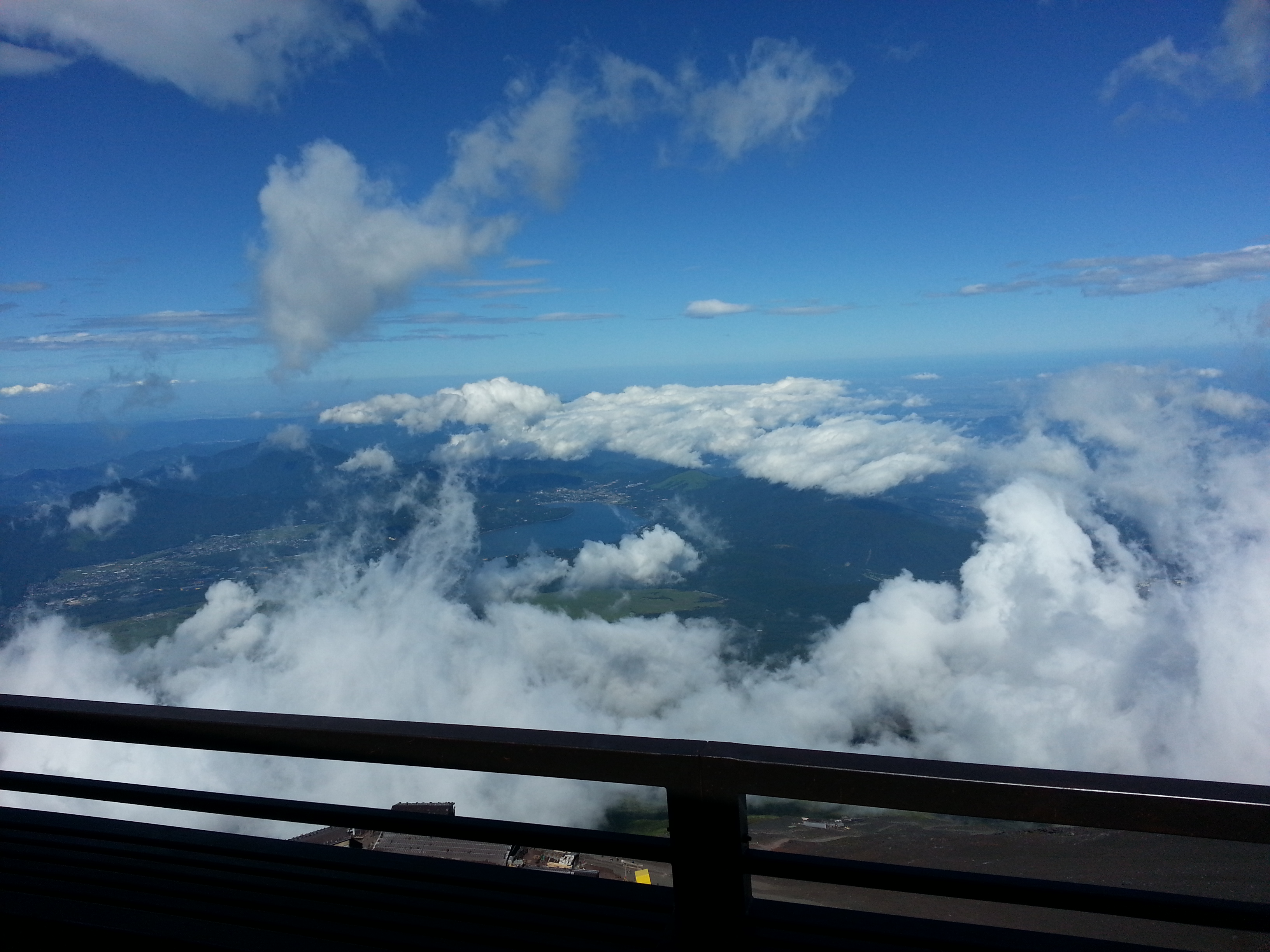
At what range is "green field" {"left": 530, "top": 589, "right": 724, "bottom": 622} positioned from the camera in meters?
99.4

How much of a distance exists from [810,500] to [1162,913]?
17078 cm

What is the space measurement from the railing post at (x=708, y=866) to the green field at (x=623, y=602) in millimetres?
96203

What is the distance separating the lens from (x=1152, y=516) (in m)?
106

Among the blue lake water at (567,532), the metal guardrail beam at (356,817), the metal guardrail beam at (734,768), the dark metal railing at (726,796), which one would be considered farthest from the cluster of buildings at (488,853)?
the blue lake water at (567,532)

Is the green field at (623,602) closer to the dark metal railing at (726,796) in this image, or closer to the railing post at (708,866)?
the dark metal railing at (726,796)

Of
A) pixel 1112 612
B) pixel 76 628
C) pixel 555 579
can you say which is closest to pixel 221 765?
pixel 76 628

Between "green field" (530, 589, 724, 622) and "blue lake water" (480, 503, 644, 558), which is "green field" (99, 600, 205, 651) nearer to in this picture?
"green field" (530, 589, 724, 622)

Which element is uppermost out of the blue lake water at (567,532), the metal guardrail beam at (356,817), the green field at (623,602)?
the metal guardrail beam at (356,817)

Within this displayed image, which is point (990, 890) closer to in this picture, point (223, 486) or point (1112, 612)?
point (1112, 612)

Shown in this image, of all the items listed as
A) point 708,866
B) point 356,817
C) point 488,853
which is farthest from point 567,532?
point 708,866

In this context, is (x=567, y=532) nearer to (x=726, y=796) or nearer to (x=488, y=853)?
(x=488, y=853)

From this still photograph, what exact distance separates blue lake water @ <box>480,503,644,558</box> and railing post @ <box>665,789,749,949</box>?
381 ft

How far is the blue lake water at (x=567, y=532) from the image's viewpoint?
120 metres

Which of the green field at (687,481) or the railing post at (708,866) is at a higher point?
the railing post at (708,866)
